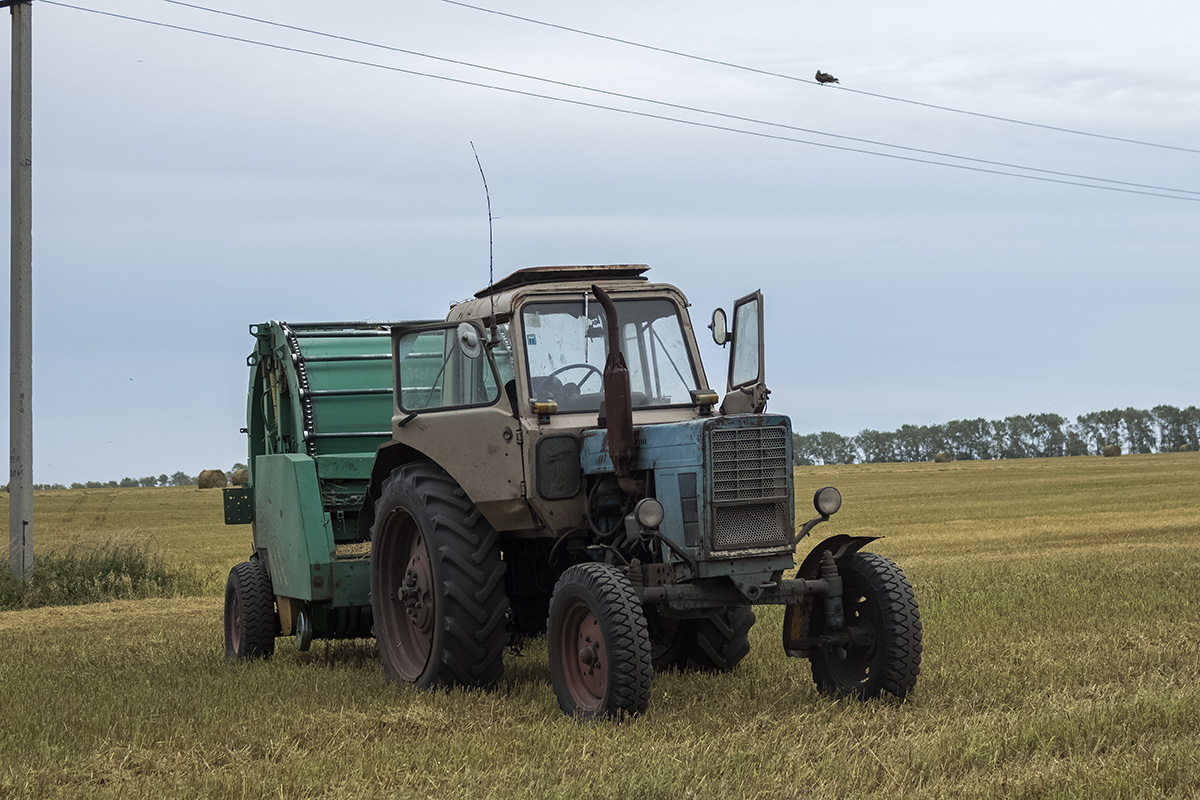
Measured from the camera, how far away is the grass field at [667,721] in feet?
18.4

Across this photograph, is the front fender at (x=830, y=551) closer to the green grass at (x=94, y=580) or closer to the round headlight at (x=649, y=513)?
the round headlight at (x=649, y=513)

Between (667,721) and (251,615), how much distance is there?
15.8 ft

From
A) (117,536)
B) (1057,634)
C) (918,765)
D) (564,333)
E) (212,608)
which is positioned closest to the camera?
(918,765)

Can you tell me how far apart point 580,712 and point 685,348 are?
8.34ft

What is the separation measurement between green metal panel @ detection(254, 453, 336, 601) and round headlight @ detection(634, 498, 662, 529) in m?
3.39

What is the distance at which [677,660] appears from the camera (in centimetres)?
884

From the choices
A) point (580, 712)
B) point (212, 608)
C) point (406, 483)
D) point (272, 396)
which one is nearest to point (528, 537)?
point (406, 483)

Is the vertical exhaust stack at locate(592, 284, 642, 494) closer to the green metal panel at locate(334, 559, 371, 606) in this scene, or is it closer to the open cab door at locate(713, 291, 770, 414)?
the open cab door at locate(713, 291, 770, 414)

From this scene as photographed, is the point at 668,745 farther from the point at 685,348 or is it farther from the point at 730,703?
the point at 685,348

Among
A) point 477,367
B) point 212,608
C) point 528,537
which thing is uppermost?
point 477,367

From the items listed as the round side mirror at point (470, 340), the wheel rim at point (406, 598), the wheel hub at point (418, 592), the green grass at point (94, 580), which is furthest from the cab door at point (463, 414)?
the green grass at point (94, 580)

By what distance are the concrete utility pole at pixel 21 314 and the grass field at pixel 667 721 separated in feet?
12.9

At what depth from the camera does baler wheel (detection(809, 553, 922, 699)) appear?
732cm

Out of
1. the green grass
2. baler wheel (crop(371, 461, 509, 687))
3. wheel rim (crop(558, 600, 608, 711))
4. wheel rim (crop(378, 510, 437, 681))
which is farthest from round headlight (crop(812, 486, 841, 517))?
the green grass
